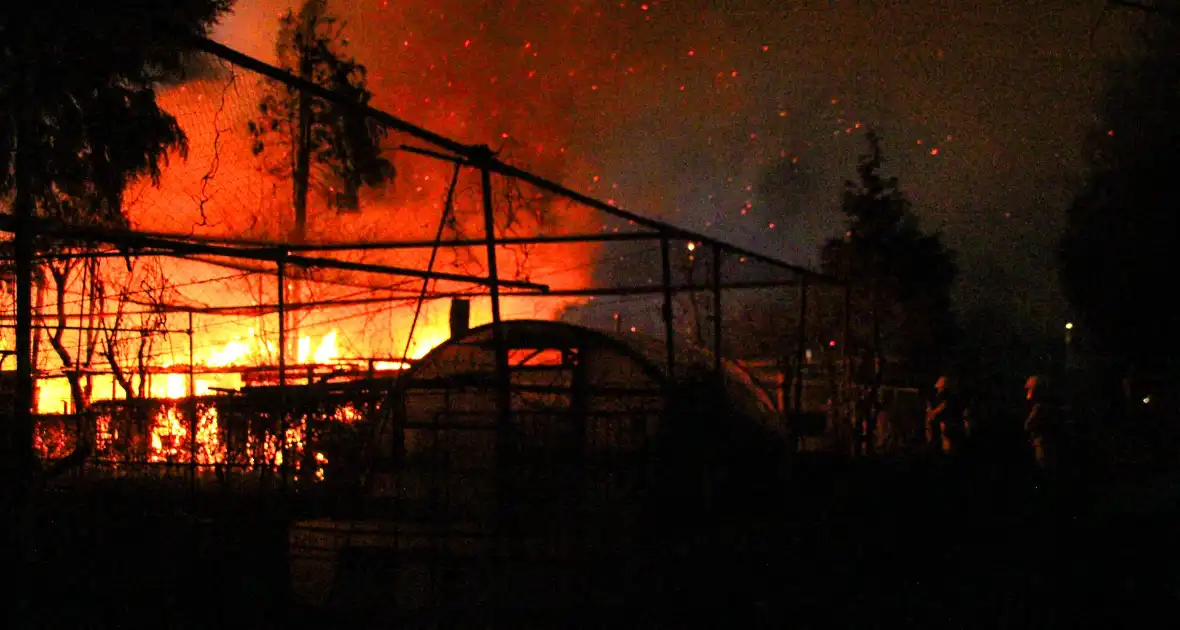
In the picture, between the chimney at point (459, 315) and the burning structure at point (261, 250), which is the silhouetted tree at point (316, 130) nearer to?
the burning structure at point (261, 250)

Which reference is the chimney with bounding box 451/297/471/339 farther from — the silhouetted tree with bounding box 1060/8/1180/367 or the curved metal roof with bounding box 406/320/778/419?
the silhouetted tree with bounding box 1060/8/1180/367

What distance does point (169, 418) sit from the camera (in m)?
10.2

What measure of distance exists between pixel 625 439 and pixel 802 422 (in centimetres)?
488

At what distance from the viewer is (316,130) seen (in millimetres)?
17797

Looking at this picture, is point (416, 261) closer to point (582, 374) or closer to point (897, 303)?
point (582, 374)

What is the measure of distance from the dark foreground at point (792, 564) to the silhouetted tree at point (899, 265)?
27.7 m

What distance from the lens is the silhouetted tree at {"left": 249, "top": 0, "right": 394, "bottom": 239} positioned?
1161cm

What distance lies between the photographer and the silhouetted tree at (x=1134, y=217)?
25.3 meters

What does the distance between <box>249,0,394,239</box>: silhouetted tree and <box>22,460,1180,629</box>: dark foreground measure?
429cm

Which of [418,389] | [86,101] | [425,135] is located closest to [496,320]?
[425,135]

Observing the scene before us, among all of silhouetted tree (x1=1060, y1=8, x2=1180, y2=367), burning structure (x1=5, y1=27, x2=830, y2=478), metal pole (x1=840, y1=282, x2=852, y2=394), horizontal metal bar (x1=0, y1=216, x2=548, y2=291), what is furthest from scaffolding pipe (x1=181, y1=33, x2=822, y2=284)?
silhouetted tree (x1=1060, y1=8, x2=1180, y2=367)

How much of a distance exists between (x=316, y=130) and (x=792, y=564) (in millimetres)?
13603

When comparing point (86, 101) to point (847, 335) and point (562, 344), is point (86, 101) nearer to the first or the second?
point (562, 344)

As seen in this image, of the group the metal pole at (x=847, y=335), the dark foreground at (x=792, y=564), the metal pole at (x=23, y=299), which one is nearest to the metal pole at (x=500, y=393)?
the dark foreground at (x=792, y=564)
